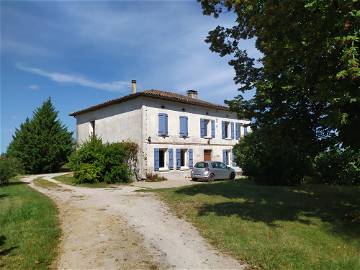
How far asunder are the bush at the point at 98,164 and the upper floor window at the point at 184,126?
6167 millimetres

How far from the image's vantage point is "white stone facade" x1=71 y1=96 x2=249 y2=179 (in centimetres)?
2734

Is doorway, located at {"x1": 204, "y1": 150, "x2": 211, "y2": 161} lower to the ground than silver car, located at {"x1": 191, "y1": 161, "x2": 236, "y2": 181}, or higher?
higher

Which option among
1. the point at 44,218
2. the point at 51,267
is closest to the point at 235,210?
the point at 44,218

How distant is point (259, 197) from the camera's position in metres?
15.4

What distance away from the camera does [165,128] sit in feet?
94.1

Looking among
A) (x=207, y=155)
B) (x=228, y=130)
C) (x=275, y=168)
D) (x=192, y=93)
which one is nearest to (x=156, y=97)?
(x=207, y=155)

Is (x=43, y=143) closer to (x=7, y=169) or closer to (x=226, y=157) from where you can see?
(x=7, y=169)

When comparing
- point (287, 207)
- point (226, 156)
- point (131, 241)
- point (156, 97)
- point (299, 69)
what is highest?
point (156, 97)

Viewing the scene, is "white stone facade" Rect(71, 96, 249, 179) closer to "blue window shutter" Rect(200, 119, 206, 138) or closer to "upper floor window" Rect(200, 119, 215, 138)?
"upper floor window" Rect(200, 119, 215, 138)

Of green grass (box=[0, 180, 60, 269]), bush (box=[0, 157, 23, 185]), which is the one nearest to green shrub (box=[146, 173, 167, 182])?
bush (box=[0, 157, 23, 185])

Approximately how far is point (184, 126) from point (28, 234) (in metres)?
21.5

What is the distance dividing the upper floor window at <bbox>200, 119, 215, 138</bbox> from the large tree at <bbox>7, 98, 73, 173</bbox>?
1347 cm

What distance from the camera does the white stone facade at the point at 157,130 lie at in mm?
27344

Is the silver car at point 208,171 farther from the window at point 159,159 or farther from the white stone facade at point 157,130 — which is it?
the window at point 159,159
